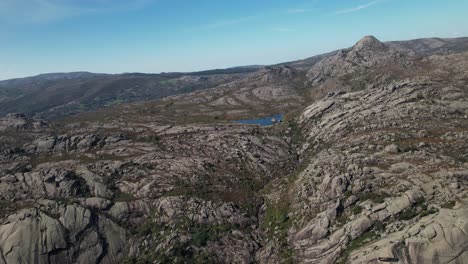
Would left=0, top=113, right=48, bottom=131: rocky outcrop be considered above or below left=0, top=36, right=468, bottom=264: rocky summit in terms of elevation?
above

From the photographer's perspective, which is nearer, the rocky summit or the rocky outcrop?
the rocky summit

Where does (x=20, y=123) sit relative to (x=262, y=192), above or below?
above

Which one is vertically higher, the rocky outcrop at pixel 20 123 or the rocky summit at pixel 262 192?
the rocky outcrop at pixel 20 123

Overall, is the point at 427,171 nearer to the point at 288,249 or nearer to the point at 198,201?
the point at 288,249

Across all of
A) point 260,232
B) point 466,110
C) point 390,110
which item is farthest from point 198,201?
point 466,110

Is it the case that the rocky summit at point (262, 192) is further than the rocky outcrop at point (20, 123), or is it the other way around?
the rocky outcrop at point (20, 123)

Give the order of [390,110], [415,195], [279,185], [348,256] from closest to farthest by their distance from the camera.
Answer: [348,256]
[415,195]
[279,185]
[390,110]

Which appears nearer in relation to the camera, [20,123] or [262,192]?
[262,192]

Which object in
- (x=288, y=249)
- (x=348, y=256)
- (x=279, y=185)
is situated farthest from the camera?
(x=279, y=185)
